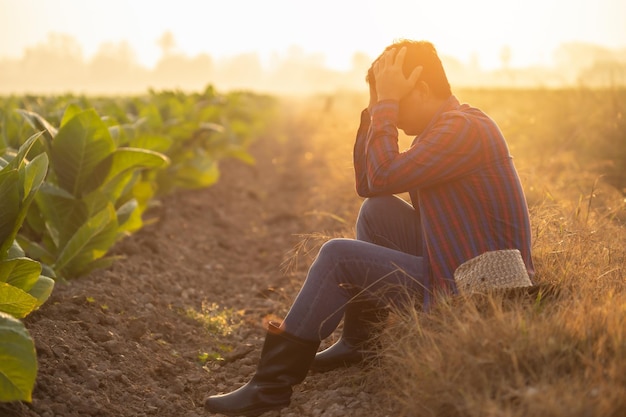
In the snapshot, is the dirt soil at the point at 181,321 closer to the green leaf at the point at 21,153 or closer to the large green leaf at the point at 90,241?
the large green leaf at the point at 90,241

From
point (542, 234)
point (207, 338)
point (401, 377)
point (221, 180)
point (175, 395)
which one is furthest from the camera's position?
point (221, 180)

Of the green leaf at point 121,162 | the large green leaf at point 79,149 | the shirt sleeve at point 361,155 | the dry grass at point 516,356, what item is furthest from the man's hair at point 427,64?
the large green leaf at point 79,149

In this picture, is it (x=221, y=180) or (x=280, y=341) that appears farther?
(x=221, y=180)

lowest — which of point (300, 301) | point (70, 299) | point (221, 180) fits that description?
point (221, 180)

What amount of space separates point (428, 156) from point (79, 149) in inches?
81.3

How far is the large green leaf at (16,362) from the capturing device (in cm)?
186

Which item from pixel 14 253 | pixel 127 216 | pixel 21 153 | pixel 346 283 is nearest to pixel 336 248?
pixel 346 283

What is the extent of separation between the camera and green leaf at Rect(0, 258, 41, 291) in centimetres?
239

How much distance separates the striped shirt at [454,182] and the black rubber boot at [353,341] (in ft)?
1.25

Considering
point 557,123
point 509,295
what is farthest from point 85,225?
point 557,123

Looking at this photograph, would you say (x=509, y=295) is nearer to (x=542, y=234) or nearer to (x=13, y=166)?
(x=542, y=234)

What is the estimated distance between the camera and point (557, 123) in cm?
845

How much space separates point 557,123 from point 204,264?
565cm

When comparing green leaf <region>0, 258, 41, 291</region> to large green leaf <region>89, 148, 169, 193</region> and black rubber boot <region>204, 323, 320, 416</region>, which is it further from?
large green leaf <region>89, 148, 169, 193</region>
